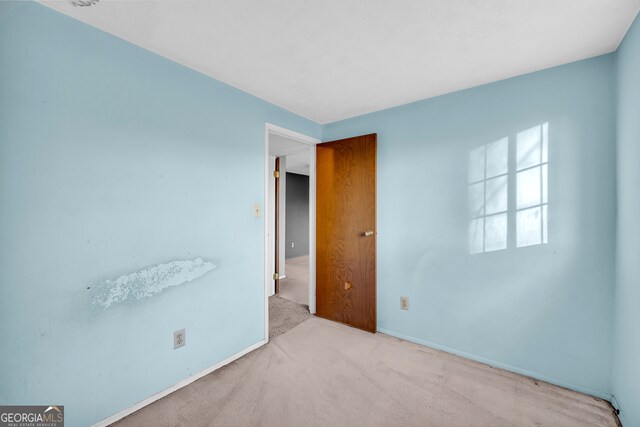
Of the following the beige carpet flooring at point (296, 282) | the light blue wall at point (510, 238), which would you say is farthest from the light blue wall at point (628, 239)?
the beige carpet flooring at point (296, 282)

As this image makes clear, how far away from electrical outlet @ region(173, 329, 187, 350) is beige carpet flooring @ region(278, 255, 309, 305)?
1835mm

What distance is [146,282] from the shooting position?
5.53 ft

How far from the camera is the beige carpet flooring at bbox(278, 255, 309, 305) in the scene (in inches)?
150

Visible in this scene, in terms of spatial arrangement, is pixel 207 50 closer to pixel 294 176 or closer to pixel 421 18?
pixel 421 18

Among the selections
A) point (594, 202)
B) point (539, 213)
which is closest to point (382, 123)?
point (539, 213)

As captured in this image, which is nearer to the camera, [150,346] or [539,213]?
[150,346]

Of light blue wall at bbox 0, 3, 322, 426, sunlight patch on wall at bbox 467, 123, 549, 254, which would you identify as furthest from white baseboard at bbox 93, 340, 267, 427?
sunlight patch on wall at bbox 467, 123, 549, 254

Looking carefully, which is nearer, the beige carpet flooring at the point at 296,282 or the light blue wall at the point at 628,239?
the light blue wall at the point at 628,239

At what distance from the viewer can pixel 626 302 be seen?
4.93 feet

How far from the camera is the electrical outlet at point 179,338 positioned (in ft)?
5.96

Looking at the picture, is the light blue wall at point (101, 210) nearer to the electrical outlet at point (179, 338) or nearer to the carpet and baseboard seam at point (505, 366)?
the electrical outlet at point (179, 338)

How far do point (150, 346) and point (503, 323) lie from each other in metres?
2.61

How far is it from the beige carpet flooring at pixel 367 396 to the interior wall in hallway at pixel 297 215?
4.55 metres

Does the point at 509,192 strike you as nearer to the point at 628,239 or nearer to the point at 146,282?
the point at 628,239
